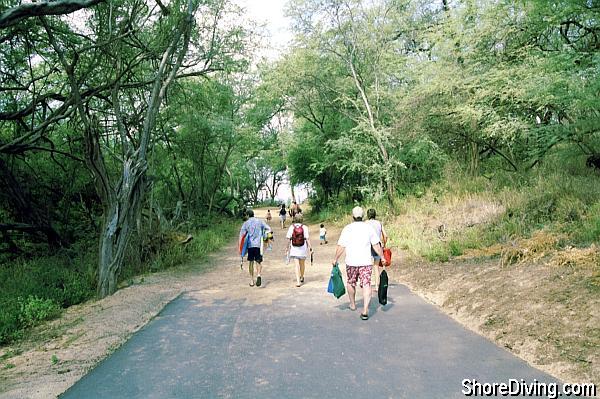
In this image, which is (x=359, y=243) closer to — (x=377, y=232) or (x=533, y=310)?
(x=377, y=232)

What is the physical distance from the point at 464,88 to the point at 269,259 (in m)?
10.0

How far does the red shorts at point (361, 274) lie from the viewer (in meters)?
7.22

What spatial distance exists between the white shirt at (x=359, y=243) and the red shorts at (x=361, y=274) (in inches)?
3.8

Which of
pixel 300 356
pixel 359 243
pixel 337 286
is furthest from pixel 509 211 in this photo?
pixel 300 356

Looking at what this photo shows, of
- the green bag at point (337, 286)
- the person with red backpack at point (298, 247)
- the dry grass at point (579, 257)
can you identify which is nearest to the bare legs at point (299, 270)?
the person with red backpack at point (298, 247)

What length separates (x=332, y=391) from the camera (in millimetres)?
4168

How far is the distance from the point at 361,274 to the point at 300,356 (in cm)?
247

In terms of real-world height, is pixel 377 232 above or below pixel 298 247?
above

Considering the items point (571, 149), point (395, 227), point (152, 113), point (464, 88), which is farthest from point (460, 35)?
point (152, 113)

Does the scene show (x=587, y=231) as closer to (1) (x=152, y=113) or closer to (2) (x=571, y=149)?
(2) (x=571, y=149)

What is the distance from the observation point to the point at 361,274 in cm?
732

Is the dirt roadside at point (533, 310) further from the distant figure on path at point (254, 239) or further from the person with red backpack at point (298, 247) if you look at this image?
the distant figure on path at point (254, 239)

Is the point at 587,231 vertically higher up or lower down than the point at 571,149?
lower down

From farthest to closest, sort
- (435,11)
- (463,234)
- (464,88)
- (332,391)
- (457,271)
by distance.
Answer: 1. (435,11)
2. (464,88)
3. (463,234)
4. (457,271)
5. (332,391)
